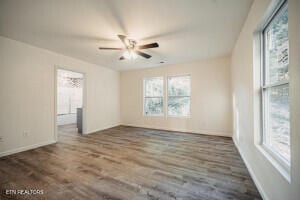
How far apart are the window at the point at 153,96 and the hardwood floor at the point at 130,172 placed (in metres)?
2.29

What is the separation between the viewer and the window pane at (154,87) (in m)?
5.39

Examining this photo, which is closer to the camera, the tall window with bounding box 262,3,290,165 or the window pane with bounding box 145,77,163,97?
the tall window with bounding box 262,3,290,165

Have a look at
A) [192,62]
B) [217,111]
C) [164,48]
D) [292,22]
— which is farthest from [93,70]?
[292,22]

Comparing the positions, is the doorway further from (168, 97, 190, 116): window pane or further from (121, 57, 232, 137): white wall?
(168, 97, 190, 116): window pane

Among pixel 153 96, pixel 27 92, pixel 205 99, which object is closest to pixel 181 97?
pixel 205 99

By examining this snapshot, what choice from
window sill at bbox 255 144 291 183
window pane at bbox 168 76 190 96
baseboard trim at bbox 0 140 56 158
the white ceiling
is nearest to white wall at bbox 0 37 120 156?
baseboard trim at bbox 0 140 56 158

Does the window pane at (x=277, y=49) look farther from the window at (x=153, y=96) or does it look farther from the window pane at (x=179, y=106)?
the window at (x=153, y=96)

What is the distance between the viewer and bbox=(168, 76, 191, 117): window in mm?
4871

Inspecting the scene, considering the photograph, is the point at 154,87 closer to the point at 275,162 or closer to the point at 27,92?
the point at 27,92

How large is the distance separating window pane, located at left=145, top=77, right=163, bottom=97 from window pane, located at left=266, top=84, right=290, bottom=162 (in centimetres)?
388

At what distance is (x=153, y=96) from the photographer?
5551 millimetres

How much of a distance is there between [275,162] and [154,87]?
14.8 feet

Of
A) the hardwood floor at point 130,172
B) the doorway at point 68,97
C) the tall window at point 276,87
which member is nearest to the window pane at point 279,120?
the tall window at point 276,87

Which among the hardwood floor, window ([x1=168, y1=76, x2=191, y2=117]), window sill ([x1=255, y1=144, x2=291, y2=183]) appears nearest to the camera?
window sill ([x1=255, y1=144, x2=291, y2=183])
